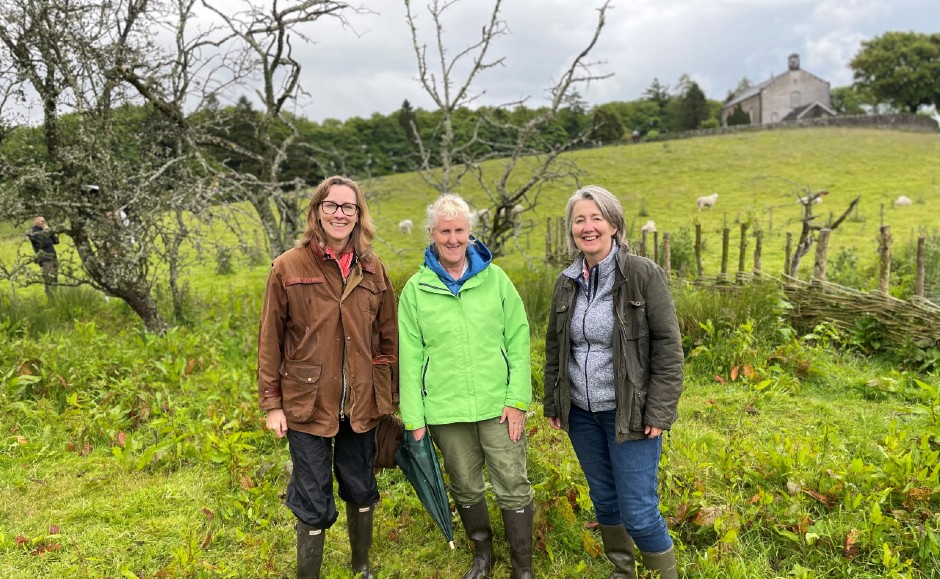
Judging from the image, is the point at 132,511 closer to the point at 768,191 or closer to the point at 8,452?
the point at 8,452

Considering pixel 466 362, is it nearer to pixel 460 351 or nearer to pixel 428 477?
pixel 460 351

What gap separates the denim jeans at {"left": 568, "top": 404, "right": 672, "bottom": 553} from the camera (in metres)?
2.42

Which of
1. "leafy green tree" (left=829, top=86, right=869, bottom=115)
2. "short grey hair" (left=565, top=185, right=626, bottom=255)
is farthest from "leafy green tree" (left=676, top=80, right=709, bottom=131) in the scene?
"short grey hair" (left=565, top=185, right=626, bottom=255)

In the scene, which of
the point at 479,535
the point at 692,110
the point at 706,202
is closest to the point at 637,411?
the point at 479,535

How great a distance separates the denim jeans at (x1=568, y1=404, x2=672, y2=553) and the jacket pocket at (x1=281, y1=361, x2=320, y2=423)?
3.82ft

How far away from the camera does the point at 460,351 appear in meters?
2.65

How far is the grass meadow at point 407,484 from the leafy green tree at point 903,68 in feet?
181

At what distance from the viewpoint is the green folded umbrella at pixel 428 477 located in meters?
2.89

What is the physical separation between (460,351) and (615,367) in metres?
0.70

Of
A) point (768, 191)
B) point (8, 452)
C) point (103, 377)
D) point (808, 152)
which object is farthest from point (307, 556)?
point (808, 152)

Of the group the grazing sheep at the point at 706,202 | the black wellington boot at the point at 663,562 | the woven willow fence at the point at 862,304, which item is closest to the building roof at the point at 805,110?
the grazing sheep at the point at 706,202

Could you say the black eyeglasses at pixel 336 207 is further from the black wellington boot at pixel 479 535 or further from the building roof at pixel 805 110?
the building roof at pixel 805 110

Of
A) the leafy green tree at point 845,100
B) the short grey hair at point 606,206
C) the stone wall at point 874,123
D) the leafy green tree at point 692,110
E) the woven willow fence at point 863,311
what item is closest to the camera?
the short grey hair at point 606,206

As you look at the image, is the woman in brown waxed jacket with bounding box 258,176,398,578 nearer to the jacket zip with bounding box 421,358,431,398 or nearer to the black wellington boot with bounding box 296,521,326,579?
the black wellington boot with bounding box 296,521,326,579
